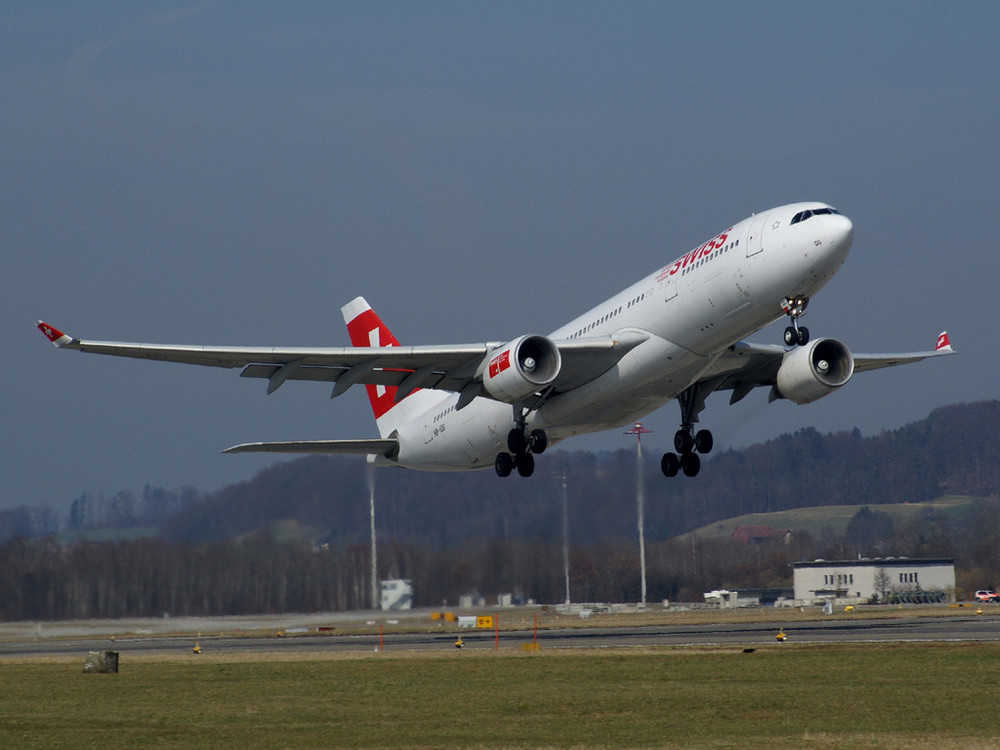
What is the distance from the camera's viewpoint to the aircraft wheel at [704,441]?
36.4m

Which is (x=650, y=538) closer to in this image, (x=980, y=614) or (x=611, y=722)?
(x=980, y=614)

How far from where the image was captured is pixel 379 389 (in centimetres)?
4200

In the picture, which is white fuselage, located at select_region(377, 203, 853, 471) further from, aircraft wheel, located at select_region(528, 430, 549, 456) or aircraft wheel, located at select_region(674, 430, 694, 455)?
aircraft wheel, located at select_region(674, 430, 694, 455)

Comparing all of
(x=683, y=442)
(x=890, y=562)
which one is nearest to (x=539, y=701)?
(x=683, y=442)

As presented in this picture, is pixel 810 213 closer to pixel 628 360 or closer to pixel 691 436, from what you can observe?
pixel 628 360

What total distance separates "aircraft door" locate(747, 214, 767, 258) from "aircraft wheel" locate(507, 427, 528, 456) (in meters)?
8.52

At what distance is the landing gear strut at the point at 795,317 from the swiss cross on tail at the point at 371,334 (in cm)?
1605

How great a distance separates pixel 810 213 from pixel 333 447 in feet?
53.7

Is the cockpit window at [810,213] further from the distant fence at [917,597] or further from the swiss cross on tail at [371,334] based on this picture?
the distant fence at [917,597]

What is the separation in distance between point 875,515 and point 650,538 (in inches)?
1856

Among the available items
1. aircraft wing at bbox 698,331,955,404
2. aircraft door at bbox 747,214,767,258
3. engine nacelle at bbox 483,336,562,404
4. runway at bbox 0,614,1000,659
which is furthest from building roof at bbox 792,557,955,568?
aircraft door at bbox 747,214,767,258

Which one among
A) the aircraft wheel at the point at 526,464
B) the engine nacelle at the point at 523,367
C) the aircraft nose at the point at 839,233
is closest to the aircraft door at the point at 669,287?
the engine nacelle at the point at 523,367

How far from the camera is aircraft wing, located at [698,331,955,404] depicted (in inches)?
1314

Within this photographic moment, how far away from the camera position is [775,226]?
2723cm
